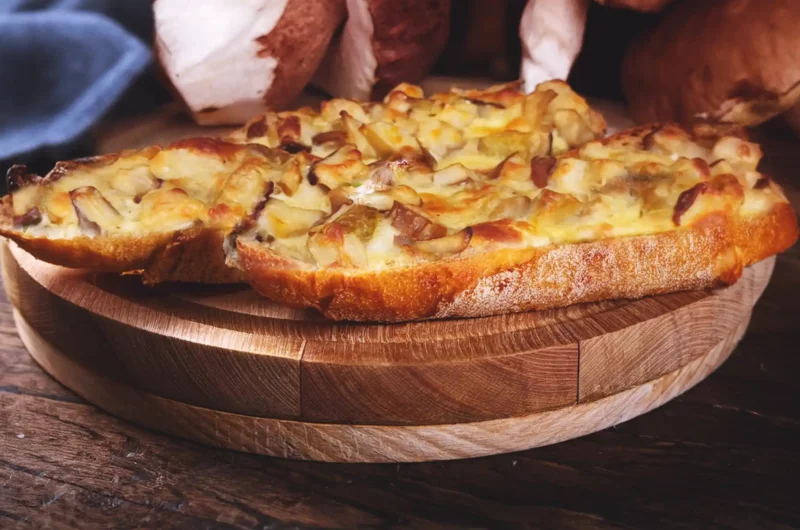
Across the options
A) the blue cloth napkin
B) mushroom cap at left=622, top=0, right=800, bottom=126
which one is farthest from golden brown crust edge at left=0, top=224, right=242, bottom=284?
mushroom cap at left=622, top=0, right=800, bottom=126

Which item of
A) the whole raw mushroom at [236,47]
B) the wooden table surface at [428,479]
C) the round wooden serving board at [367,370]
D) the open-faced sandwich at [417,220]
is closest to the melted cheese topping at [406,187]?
the open-faced sandwich at [417,220]

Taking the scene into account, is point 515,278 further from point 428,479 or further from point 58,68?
point 58,68

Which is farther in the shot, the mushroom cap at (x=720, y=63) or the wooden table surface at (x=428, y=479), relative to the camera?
the mushroom cap at (x=720, y=63)

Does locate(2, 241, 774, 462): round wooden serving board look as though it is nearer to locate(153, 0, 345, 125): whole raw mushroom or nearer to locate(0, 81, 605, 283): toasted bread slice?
locate(0, 81, 605, 283): toasted bread slice

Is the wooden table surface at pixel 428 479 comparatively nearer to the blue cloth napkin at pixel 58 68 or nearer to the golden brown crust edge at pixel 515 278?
the golden brown crust edge at pixel 515 278

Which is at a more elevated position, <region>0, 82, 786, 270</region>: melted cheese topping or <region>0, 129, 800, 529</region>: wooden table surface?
<region>0, 82, 786, 270</region>: melted cheese topping

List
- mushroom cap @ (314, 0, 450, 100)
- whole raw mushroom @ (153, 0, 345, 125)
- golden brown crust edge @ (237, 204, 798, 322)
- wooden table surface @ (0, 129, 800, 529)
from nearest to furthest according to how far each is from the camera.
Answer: wooden table surface @ (0, 129, 800, 529) < golden brown crust edge @ (237, 204, 798, 322) < whole raw mushroom @ (153, 0, 345, 125) < mushroom cap @ (314, 0, 450, 100)
